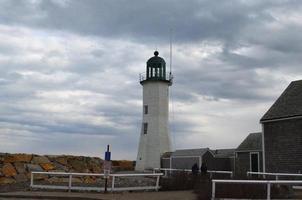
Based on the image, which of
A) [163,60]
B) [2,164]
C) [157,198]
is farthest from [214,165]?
[157,198]

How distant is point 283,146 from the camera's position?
83.7 feet

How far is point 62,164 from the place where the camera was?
1117 inches

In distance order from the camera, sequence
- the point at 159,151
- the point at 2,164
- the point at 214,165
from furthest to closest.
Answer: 1. the point at 159,151
2. the point at 214,165
3. the point at 2,164

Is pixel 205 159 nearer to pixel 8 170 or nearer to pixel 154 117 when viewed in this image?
pixel 154 117

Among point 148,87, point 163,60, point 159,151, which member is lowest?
point 159,151

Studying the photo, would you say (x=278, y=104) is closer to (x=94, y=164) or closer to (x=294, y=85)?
(x=294, y=85)

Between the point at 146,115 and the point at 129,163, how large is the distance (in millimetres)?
7036

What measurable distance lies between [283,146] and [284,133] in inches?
28.3

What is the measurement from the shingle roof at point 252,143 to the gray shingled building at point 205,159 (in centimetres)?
426

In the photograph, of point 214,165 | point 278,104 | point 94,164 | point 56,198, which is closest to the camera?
point 56,198

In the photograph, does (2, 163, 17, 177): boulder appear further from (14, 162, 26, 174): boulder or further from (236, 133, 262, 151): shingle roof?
(236, 133, 262, 151): shingle roof

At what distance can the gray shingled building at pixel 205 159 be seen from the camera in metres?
38.7

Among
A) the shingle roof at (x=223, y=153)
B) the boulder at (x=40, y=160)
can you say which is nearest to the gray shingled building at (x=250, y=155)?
the shingle roof at (x=223, y=153)

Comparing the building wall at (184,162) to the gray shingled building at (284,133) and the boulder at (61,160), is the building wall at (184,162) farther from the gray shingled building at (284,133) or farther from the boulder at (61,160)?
the boulder at (61,160)
